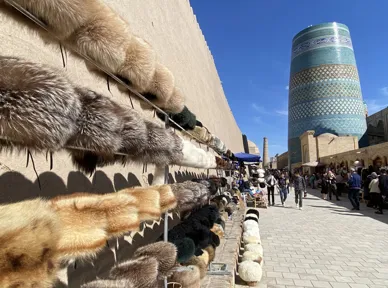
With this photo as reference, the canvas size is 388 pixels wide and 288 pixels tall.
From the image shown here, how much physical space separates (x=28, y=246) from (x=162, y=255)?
0.92 meters

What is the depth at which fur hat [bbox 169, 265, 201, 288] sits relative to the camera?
6.86 feet

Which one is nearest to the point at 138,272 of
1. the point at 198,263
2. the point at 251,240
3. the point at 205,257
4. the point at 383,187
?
the point at 198,263

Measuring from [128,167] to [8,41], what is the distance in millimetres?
1476

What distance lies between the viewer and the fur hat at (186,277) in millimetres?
2090

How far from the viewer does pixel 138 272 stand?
1.11 m

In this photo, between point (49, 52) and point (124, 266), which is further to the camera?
point (49, 52)

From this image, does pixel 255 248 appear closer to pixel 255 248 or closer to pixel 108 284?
pixel 255 248

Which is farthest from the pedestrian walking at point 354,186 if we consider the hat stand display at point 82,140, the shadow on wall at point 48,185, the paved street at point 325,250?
the hat stand display at point 82,140

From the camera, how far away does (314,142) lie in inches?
1109

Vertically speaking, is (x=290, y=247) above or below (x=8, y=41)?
below

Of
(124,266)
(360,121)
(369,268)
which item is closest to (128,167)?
(124,266)

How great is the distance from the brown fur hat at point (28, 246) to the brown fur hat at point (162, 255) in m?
0.79

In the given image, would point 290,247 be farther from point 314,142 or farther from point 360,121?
point 360,121

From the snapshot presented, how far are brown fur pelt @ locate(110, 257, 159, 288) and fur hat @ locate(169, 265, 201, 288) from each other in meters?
0.98
